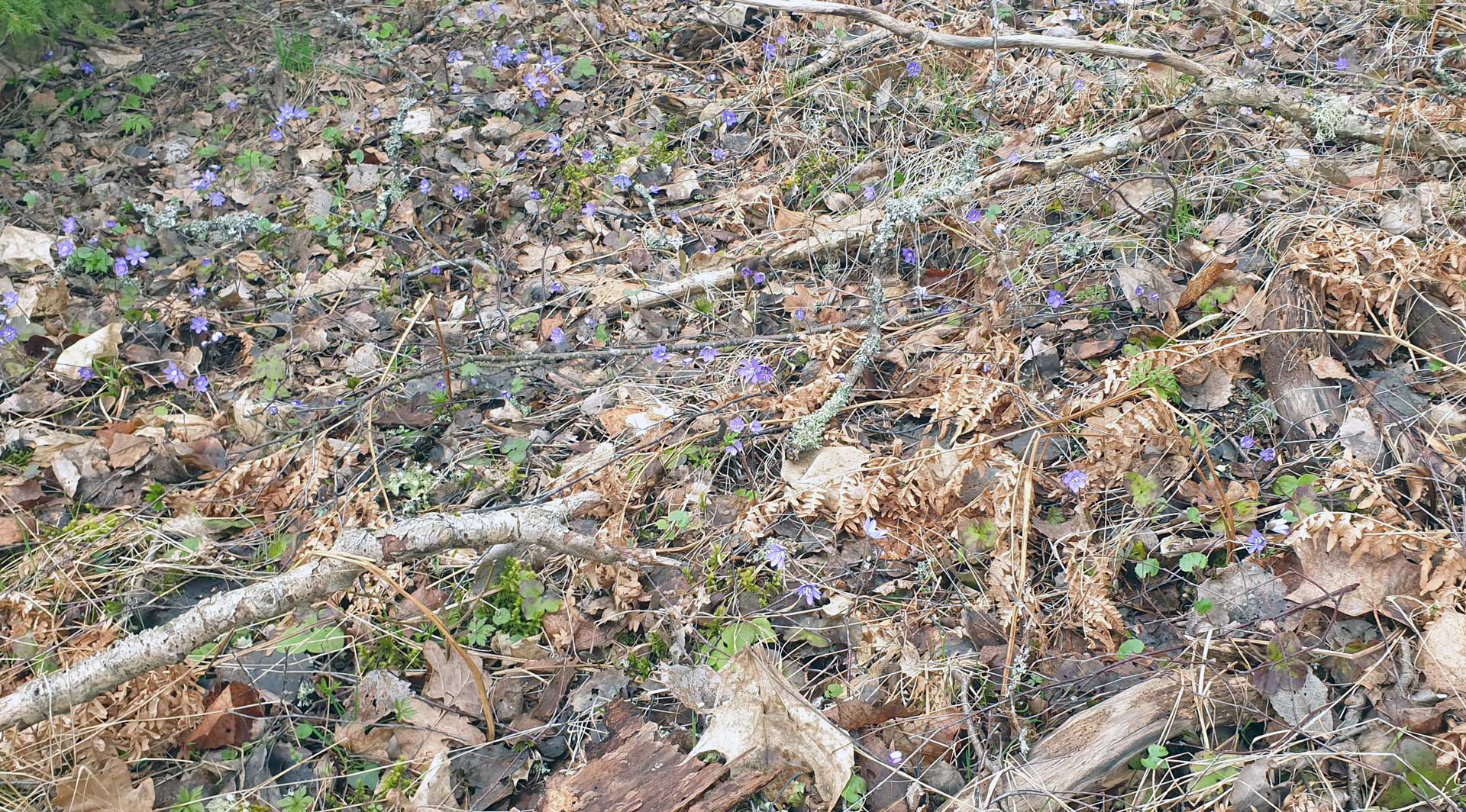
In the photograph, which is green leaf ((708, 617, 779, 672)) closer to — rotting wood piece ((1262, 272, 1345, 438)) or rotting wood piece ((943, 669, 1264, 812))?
rotting wood piece ((943, 669, 1264, 812))

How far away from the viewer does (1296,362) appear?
2.64 metres

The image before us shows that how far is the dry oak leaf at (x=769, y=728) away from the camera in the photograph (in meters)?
2.07

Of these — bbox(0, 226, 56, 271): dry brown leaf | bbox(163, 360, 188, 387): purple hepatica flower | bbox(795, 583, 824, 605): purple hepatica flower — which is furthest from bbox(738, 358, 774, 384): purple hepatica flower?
bbox(0, 226, 56, 271): dry brown leaf

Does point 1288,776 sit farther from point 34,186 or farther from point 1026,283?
point 34,186

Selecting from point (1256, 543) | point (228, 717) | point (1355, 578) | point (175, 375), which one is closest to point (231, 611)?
point (228, 717)

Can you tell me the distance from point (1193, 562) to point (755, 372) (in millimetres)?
1385

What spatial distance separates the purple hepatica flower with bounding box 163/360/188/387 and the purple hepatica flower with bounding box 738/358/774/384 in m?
2.07

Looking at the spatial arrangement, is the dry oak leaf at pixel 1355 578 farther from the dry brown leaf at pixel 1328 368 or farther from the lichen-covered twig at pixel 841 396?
the lichen-covered twig at pixel 841 396

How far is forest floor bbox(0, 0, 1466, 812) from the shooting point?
6.86 ft

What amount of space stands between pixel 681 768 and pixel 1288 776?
124 centimetres

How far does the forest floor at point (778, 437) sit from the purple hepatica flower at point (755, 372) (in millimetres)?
37

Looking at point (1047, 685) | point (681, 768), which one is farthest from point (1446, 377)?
point (681, 768)

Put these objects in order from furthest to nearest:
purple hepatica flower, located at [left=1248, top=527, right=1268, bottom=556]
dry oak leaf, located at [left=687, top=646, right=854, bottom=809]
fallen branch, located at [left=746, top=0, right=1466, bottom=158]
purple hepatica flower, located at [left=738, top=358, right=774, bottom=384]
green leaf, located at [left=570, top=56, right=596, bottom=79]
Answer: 1. green leaf, located at [left=570, top=56, right=596, bottom=79]
2. fallen branch, located at [left=746, top=0, right=1466, bottom=158]
3. purple hepatica flower, located at [left=738, top=358, right=774, bottom=384]
4. purple hepatica flower, located at [left=1248, top=527, right=1268, bottom=556]
5. dry oak leaf, located at [left=687, top=646, right=854, bottom=809]

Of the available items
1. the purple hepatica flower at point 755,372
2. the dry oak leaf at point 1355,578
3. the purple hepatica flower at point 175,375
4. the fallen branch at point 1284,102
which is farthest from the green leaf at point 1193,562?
the purple hepatica flower at point 175,375
